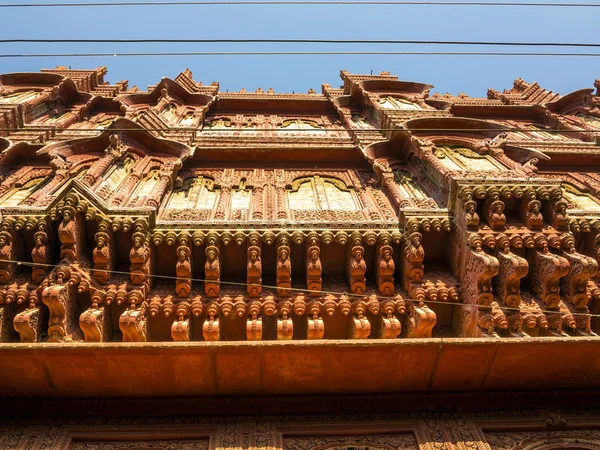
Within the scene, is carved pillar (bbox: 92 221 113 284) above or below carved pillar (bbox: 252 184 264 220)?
below

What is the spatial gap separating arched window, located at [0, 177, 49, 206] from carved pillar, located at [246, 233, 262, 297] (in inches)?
230

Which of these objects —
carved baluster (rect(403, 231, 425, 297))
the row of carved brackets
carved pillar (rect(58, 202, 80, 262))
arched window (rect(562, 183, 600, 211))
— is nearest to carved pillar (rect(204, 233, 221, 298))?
the row of carved brackets

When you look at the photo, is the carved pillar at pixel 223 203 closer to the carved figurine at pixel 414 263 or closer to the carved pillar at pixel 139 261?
the carved pillar at pixel 139 261

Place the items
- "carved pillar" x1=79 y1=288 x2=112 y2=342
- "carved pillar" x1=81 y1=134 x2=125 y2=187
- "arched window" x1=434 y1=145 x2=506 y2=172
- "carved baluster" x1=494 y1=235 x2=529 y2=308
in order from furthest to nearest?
"arched window" x1=434 y1=145 x2=506 y2=172 < "carved pillar" x1=81 y1=134 x2=125 y2=187 < "carved baluster" x1=494 y1=235 x2=529 y2=308 < "carved pillar" x1=79 y1=288 x2=112 y2=342

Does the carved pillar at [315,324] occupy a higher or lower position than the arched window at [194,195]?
lower

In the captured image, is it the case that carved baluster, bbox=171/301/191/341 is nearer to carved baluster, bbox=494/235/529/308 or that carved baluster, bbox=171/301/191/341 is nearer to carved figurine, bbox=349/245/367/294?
carved figurine, bbox=349/245/367/294

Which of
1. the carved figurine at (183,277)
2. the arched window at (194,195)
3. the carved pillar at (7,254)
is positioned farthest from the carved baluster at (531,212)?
the carved pillar at (7,254)

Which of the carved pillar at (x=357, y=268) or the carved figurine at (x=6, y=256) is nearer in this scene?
the carved figurine at (x=6, y=256)

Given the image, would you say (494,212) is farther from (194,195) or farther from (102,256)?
(102,256)

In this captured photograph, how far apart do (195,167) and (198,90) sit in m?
7.93

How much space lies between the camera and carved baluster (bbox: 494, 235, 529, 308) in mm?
7754

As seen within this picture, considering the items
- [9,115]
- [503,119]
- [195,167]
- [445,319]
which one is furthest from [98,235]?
[503,119]

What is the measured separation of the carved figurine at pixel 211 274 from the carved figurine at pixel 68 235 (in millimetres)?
2176

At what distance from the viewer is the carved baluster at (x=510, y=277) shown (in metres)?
7.75
